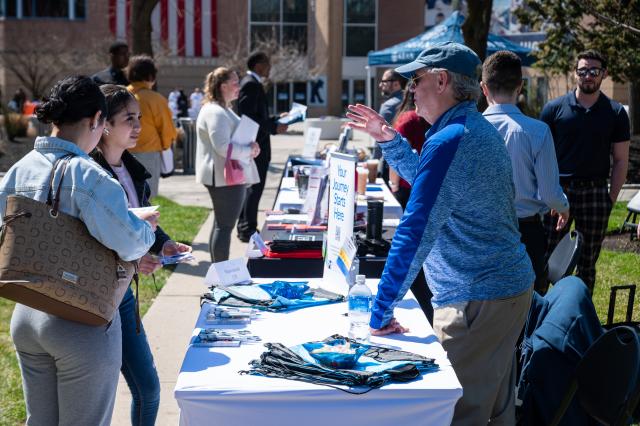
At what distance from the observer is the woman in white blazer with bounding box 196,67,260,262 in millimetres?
7332

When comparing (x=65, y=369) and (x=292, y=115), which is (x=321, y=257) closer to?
(x=65, y=369)

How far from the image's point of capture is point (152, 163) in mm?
8047

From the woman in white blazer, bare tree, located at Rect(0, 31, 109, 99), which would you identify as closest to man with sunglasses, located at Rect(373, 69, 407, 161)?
the woman in white blazer

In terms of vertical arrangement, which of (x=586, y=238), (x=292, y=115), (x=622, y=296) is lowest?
(x=622, y=296)

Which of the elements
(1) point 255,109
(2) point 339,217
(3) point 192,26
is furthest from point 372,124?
(3) point 192,26

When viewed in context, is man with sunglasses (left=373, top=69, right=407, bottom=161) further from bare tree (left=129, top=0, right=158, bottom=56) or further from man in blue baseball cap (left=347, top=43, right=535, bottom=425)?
bare tree (left=129, top=0, right=158, bottom=56)

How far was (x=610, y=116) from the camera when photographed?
20.5 feet

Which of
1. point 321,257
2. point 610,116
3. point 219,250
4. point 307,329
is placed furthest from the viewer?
point 219,250

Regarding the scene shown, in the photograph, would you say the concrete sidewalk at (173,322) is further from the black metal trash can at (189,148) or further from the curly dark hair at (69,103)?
the black metal trash can at (189,148)

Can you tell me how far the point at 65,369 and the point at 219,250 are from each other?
170 inches

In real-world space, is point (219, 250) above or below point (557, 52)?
below

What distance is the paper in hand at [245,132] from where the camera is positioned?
7418mm

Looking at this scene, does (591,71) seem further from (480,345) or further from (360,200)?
(480,345)

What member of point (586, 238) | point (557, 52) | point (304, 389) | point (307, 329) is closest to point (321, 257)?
Answer: point (307, 329)
